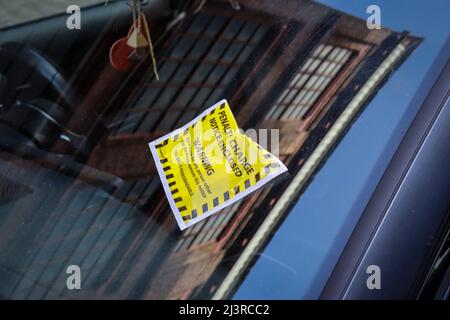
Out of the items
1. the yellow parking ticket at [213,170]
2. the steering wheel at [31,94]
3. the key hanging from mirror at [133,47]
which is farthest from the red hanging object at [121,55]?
the yellow parking ticket at [213,170]

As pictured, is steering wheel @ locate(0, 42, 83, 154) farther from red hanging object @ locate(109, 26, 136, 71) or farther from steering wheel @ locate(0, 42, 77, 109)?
red hanging object @ locate(109, 26, 136, 71)

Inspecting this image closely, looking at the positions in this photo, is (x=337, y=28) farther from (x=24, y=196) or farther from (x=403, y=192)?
(x=24, y=196)

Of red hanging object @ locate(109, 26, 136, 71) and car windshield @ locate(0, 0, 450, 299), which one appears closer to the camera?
car windshield @ locate(0, 0, 450, 299)

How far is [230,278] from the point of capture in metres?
1.82

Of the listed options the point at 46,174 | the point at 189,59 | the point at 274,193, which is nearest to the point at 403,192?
the point at 274,193

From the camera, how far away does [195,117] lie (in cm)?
204

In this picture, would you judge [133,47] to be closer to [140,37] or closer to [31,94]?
[140,37]

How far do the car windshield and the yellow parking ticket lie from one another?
24mm

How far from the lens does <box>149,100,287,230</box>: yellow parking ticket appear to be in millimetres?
1861

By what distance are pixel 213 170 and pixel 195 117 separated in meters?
0.24

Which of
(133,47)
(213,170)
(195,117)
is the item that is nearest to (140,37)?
(133,47)

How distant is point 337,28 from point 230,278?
86cm

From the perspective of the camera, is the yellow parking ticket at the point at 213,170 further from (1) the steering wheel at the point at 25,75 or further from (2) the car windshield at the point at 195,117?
(1) the steering wheel at the point at 25,75

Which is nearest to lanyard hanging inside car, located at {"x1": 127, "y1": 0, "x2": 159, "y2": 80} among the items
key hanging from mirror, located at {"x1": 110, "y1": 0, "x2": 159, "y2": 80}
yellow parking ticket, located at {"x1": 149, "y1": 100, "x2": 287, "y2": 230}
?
key hanging from mirror, located at {"x1": 110, "y1": 0, "x2": 159, "y2": 80}
